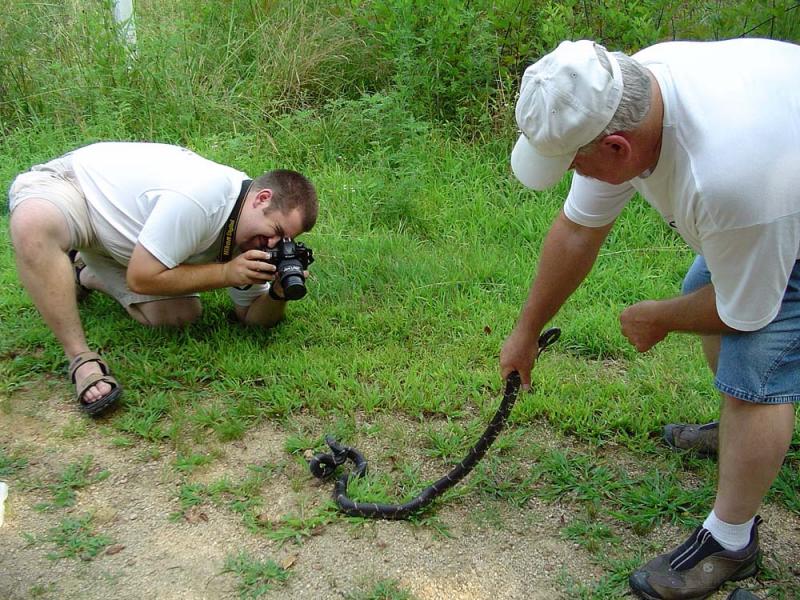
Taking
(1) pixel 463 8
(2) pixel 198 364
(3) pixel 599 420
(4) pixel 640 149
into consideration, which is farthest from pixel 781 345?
(1) pixel 463 8

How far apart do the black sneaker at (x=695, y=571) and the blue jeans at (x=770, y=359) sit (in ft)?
1.60

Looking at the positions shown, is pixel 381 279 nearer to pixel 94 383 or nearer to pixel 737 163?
pixel 94 383

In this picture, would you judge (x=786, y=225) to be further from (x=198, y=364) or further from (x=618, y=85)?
(x=198, y=364)

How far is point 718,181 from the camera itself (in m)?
1.97

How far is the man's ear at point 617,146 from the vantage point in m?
2.03

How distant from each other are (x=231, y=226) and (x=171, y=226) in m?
0.27

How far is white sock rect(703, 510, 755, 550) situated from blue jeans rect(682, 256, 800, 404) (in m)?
0.41

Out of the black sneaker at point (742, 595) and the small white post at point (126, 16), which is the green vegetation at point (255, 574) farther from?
the small white post at point (126, 16)

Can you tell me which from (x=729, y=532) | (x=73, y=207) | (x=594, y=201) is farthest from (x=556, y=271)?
(x=73, y=207)

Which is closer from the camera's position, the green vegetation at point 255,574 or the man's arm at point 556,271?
the green vegetation at point 255,574

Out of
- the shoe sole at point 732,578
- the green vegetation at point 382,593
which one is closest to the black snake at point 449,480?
the green vegetation at point 382,593

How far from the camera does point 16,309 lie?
4.09 meters

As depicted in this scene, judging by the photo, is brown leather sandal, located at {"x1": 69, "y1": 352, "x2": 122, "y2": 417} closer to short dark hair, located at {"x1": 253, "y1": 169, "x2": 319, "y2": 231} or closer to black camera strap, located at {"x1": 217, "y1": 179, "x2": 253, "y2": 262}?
black camera strap, located at {"x1": 217, "y1": 179, "x2": 253, "y2": 262}

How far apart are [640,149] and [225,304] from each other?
2506mm
